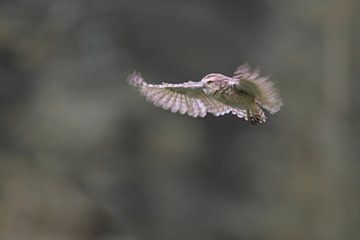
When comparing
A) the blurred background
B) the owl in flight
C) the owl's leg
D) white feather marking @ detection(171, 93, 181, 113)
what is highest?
the blurred background

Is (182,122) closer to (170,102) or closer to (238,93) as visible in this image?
(170,102)

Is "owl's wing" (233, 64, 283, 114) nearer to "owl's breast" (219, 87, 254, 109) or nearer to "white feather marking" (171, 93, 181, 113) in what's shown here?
"owl's breast" (219, 87, 254, 109)

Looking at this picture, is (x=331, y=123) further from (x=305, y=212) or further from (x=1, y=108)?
(x=1, y=108)

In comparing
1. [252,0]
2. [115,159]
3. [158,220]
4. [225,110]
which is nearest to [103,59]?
[115,159]

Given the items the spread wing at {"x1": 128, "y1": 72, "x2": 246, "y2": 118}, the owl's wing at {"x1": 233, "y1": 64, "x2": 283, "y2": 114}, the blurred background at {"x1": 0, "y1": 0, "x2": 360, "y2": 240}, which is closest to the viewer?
the owl's wing at {"x1": 233, "y1": 64, "x2": 283, "y2": 114}

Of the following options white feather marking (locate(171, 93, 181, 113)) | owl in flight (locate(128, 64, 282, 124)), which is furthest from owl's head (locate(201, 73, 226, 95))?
white feather marking (locate(171, 93, 181, 113))

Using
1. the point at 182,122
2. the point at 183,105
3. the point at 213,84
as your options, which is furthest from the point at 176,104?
the point at 182,122
